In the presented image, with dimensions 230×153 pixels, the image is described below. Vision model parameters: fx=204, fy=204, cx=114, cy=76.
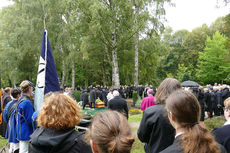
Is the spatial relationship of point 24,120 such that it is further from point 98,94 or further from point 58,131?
point 98,94

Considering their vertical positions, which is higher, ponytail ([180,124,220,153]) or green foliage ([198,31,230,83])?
green foliage ([198,31,230,83])

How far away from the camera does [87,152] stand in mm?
1933

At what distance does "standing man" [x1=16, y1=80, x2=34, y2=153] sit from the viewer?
3.71 metres

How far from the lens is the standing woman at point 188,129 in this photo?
4.90 ft

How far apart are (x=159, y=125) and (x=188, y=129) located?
3.35ft

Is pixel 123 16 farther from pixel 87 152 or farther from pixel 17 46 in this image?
pixel 87 152

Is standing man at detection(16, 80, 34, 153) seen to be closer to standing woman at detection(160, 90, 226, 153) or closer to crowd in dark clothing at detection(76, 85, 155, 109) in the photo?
standing woman at detection(160, 90, 226, 153)

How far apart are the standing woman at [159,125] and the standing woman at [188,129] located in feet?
2.84

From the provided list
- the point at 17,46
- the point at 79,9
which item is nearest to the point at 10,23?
the point at 17,46

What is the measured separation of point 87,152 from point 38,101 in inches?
105

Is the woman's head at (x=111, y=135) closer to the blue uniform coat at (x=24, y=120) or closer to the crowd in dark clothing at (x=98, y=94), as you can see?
the blue uniform coat at (x=24, y=120)

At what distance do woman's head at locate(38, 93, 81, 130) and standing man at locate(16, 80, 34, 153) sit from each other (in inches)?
75.5

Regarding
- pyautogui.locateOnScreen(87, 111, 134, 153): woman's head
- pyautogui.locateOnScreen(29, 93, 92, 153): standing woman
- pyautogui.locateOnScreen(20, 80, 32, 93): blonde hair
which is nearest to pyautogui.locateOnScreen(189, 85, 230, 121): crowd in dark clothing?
pyautogui.locateOnScreen(20, 80, 32, 93): blonde hair

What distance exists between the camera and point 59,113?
6.43 ft
